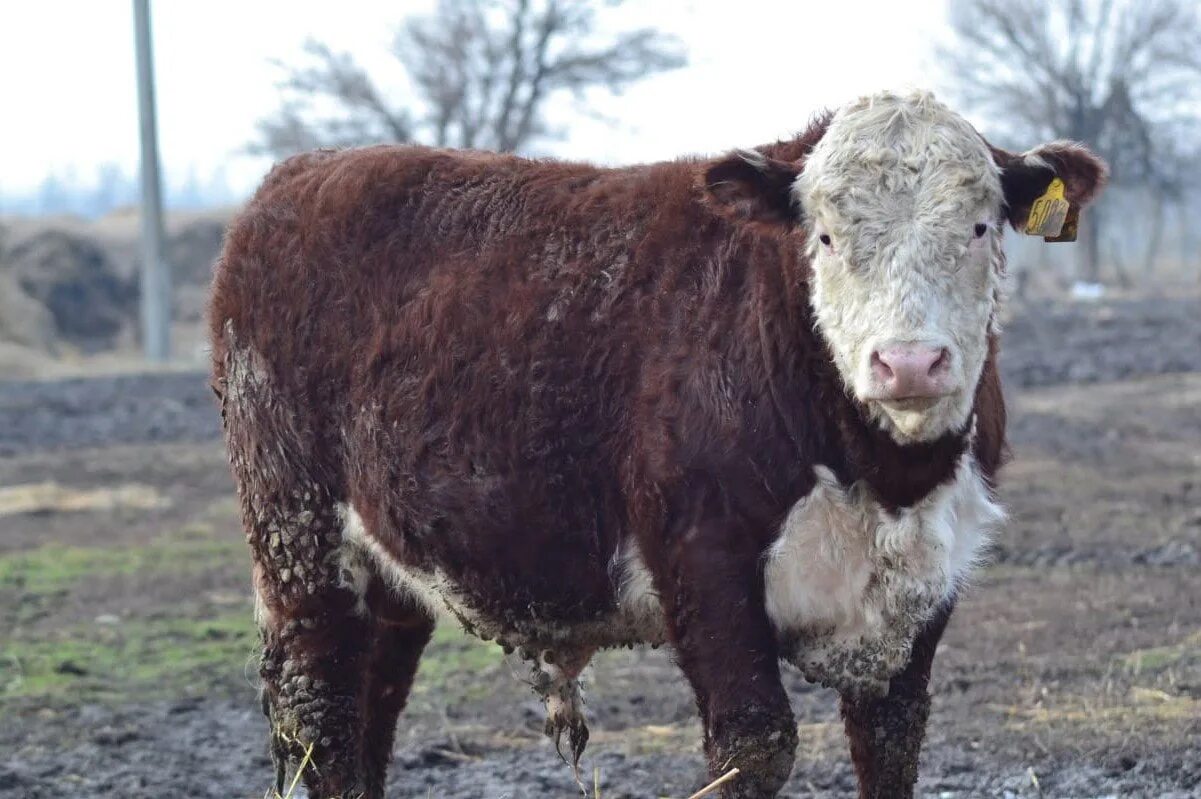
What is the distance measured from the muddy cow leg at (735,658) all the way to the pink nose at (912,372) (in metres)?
0.67

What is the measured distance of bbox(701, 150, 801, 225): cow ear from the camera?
15.0 ft

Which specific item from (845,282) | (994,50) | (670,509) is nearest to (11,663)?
(670,509)

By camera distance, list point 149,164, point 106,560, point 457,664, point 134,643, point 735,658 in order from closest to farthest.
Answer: point 735,658 < point 457,664 < point 134,643 < point 106,560 < point 149,164

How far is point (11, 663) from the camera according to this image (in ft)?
28.0

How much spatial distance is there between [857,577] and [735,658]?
42 cm

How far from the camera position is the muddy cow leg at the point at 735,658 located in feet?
14.5

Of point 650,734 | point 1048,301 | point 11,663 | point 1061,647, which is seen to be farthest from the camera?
point 1048,301

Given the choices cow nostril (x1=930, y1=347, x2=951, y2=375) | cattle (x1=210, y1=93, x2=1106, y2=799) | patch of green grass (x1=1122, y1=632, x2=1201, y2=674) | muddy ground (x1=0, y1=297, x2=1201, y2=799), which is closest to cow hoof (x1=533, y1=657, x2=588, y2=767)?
cattle (x1=210, y1=93, x2=1106, y2=799)

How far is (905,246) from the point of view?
4273mm

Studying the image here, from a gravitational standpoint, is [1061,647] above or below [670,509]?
below

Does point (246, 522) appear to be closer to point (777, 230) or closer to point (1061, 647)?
point (777, 230)

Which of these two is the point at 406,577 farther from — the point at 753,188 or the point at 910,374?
the point at 910,374

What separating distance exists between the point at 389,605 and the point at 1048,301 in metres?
34.5

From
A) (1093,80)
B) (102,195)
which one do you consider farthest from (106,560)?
(102,195)
